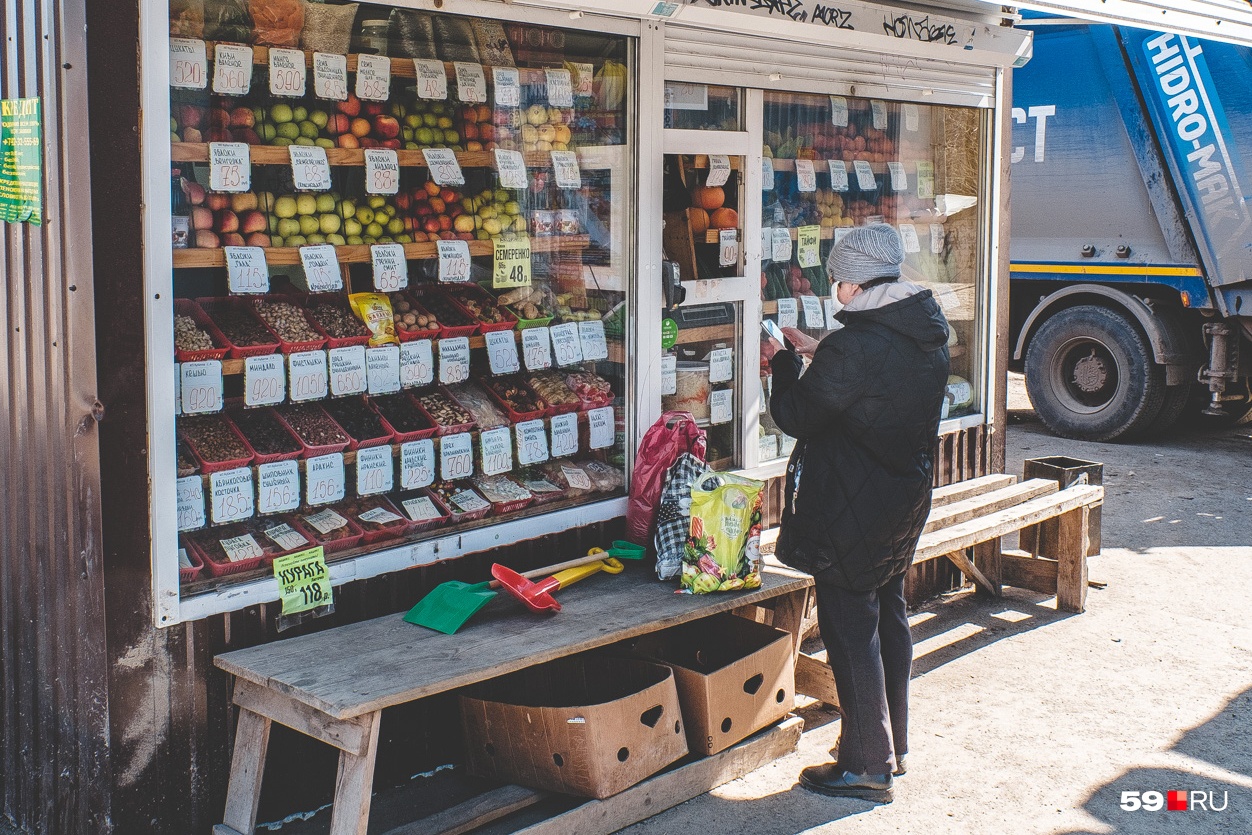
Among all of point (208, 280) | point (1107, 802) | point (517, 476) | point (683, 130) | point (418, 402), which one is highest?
point (683, 130)

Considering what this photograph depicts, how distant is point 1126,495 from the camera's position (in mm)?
8305

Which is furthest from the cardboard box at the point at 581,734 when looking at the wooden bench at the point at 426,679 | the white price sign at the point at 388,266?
the white price sign at the point at 388,266

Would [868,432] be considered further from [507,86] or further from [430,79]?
[430,79]

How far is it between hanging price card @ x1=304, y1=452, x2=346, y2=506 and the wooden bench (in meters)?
0.48

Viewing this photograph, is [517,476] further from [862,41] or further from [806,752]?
[862,41]

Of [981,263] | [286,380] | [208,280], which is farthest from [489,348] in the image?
[981,263]

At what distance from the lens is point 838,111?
5629 millimetres

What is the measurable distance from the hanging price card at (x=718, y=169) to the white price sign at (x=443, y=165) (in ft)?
3.79

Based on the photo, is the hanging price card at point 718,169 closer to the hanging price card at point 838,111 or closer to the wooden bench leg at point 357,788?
the hanging price card at point 838,111

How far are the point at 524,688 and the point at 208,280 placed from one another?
5.49 feet

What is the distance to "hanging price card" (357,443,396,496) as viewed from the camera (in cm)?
413

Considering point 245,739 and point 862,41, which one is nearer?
point 245,739

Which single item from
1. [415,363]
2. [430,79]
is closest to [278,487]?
[415,363]

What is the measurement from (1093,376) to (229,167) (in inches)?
312
